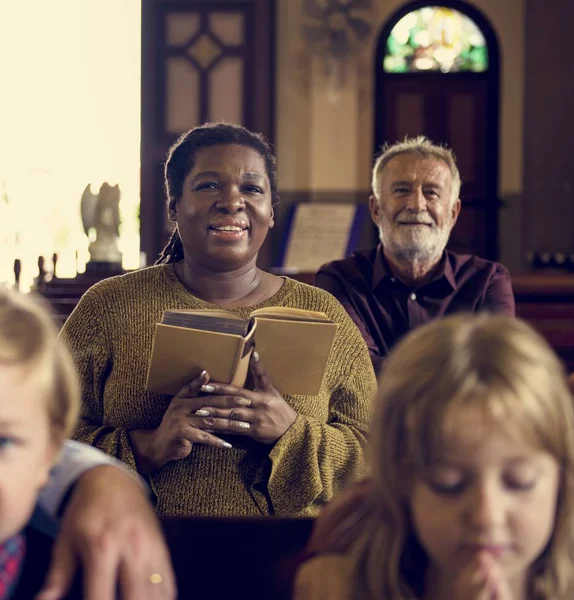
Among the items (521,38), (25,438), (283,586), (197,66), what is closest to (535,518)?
(283,586)

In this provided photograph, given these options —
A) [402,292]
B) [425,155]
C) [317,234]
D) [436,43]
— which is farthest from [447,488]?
[436,43]

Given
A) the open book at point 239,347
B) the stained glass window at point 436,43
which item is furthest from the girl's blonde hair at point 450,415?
the stained glass window at point 436,43

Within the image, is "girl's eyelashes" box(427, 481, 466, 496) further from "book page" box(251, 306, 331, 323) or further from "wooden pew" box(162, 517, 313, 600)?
"book page" box(251, 306, 331, 323)

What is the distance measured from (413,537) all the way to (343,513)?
0.23 feet

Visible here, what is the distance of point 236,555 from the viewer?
40.3 inches

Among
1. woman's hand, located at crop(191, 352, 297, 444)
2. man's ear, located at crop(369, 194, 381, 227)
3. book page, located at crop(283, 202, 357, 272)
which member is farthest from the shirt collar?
book page, located at crop(283, 202, 357, 272)

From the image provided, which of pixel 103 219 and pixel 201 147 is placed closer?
pixel 201 147

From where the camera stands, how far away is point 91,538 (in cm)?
92

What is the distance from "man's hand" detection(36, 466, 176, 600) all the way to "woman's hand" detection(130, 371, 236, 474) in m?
0.70

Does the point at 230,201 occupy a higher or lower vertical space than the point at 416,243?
higher

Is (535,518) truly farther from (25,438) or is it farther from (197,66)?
(197,66)

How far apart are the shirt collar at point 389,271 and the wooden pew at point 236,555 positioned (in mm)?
1851

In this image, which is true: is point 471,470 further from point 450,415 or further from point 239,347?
point 239,347

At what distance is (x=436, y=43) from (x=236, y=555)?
8.10m
